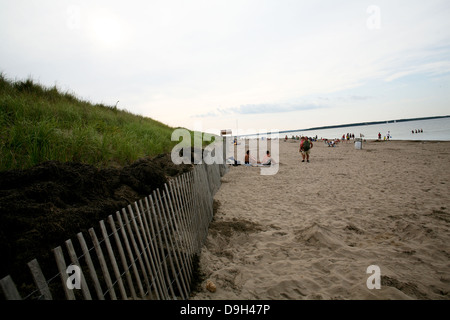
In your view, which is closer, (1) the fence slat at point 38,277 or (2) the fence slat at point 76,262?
(1) the fence slat at point 38,277

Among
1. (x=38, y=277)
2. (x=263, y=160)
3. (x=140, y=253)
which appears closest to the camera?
(x=38, y=277)

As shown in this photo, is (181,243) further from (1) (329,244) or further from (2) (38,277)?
(1) (329,244)

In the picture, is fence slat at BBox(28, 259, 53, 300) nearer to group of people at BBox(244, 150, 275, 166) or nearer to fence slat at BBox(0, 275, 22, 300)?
fence slat at BBox(0, 275, 22, 300)

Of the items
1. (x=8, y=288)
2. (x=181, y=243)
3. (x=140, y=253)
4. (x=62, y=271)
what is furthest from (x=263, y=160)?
(x=8, y=288)

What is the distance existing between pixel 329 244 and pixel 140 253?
11.9ft

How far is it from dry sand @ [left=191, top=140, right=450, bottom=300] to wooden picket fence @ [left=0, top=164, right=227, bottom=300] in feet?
1.77

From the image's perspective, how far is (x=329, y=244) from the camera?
4.38 meters

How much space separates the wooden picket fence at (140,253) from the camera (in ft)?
4.85

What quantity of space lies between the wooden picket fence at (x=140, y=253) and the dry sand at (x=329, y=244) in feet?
1.77

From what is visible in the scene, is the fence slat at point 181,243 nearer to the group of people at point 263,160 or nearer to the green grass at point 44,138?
the green grass at point 44,138

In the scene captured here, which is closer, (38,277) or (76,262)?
(38,277)

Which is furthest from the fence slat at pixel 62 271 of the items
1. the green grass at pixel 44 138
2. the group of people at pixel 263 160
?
the group of people at pixel 263 160
